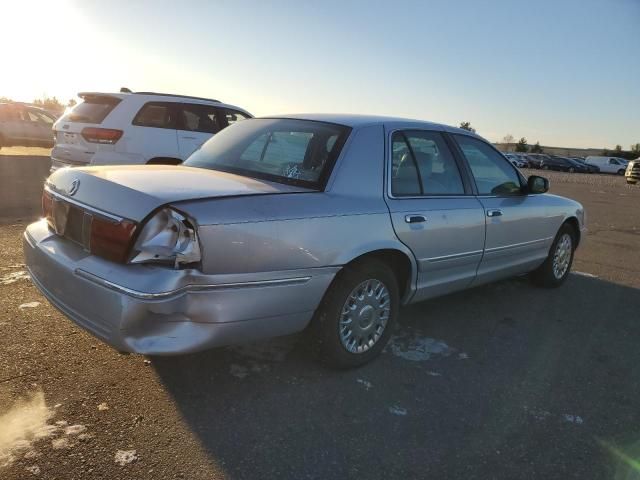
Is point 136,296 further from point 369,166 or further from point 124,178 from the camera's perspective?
point 369,166

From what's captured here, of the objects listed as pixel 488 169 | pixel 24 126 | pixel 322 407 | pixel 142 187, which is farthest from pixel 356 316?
pixel 24 126

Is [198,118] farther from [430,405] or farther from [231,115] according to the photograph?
[430,405]

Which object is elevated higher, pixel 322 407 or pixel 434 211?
pixel 434 211

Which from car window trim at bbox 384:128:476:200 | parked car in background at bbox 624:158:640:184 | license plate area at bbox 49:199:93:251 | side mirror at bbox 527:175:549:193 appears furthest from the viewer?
parked car in background at bbox 624:158:640:184

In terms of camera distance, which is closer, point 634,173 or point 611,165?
point 634,173

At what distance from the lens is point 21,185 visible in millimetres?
10469

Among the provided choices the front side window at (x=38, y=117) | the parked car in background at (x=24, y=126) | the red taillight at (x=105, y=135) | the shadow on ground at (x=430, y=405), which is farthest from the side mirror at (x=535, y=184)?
the front side window at (x=38, y=117)

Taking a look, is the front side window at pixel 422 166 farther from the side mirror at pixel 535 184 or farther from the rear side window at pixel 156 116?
the rear side window at pixel 156 116

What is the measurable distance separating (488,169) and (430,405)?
7.56 feet

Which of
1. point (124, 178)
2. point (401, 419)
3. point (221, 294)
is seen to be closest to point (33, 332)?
point (124, 178)

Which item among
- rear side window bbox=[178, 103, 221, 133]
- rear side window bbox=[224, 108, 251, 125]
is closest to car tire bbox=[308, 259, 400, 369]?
rear side window bbox=[178, 103, 221, 133]

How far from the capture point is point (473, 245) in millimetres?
4133

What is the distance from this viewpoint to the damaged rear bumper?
8.26ft

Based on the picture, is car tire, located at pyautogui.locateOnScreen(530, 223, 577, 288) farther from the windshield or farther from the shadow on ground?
the windshield
